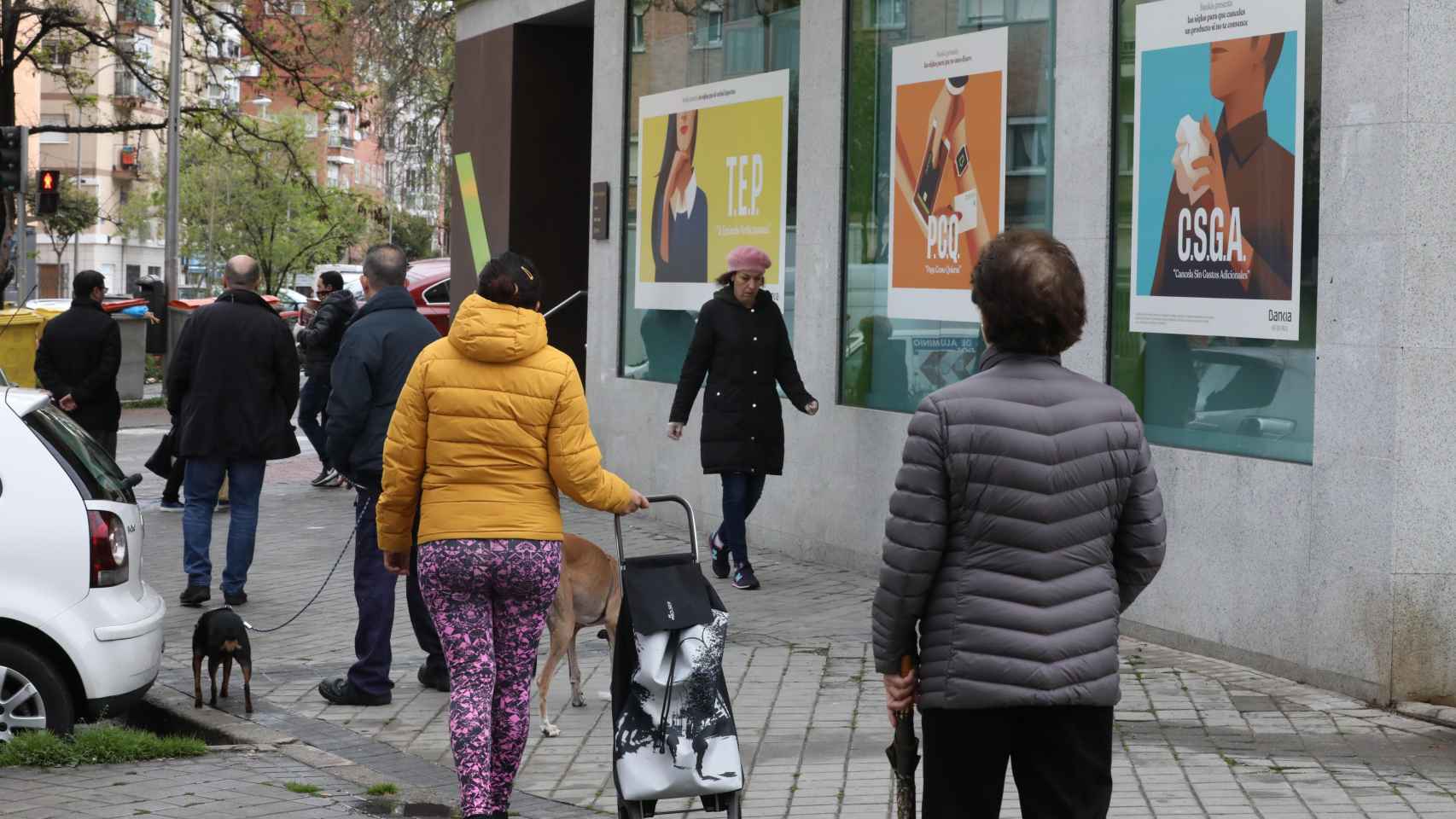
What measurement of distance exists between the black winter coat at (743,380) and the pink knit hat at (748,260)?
19 centimetres

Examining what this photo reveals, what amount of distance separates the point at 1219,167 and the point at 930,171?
2.58 m

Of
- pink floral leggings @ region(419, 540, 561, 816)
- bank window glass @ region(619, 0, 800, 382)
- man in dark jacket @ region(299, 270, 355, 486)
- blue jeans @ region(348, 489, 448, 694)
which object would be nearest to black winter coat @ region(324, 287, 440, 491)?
blue jeans @ region(348, 489, 448, 694)

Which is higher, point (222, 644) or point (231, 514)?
point (231, 514)

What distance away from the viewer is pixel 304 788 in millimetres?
6277

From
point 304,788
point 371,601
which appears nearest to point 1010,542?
point 304,788

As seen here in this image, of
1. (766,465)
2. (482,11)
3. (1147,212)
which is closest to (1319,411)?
(1147,212)

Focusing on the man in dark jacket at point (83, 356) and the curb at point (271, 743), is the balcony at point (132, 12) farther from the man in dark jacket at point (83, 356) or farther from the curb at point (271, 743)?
the curb at point (271, 743)

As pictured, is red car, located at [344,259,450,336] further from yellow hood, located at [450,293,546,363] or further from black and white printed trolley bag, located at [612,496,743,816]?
black and white printed trolley bag, located at [612,496,743,816]

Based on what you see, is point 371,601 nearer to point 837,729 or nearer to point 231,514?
point 837,729

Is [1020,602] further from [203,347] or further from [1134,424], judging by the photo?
[203,347]

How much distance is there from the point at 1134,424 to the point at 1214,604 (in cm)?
490

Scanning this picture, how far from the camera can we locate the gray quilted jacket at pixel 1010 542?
3.58 m

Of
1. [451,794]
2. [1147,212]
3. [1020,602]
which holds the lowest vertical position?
[451,794]

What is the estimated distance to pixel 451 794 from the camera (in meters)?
6.32
